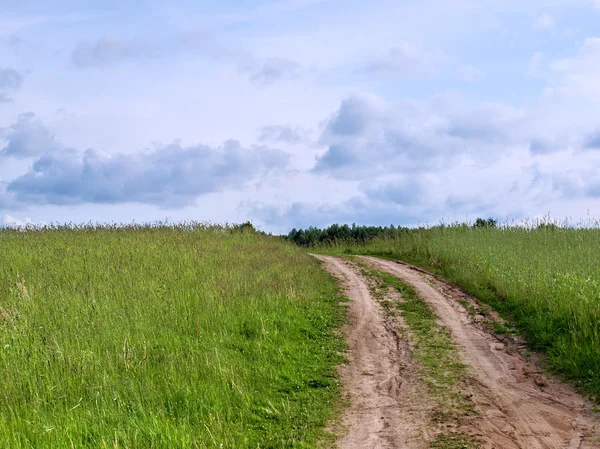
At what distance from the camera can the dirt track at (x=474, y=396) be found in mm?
8672

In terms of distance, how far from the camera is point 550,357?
12422 millimetres

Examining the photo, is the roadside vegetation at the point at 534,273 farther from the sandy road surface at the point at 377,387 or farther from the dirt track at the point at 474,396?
the sandy road surface at the point at 377,387

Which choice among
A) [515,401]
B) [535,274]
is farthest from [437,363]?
[535,274]

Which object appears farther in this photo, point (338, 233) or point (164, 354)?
point (338, 233)

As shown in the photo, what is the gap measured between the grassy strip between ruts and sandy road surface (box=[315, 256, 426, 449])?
30 centimetres

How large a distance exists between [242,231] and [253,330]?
19093 millimetres

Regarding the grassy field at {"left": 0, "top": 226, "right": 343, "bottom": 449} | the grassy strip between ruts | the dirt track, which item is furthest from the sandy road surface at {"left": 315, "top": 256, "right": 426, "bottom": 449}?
the grassy field at {"left": 0, "top": 226, "right": 343, "bottom": 449}

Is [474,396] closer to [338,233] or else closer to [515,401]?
[515,401]

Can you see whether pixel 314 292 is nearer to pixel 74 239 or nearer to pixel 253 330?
pixel 253 330

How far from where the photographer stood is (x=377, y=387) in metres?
10.7

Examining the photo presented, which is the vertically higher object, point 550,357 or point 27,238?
point 27,238

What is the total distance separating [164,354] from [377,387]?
4081 millimetres

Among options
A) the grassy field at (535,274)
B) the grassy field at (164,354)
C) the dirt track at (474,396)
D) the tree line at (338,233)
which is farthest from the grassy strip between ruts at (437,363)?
the tree line at (338,233)

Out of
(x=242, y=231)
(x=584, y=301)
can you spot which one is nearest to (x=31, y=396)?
(x=584, y=301)
